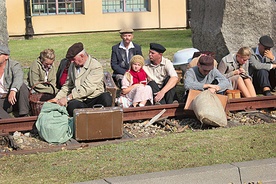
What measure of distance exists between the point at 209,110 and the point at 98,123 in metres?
1.54

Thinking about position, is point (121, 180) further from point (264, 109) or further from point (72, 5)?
point (72, 5)

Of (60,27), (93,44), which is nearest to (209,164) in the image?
(93,44)

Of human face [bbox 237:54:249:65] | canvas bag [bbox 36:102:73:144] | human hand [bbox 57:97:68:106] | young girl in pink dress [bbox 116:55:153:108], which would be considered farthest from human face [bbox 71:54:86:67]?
human face [bbox 237:54:249:65]

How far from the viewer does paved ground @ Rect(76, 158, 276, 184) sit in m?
6.46

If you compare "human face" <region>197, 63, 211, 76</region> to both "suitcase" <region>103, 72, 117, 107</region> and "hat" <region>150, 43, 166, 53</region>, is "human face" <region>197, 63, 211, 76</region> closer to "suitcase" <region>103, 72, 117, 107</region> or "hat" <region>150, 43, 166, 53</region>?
"hat" <region>150, 43, 166, 53</region>

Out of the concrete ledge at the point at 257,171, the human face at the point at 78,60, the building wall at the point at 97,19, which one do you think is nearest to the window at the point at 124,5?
the building wall at the point at 97,19

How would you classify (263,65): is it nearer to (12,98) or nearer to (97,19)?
(12,98)

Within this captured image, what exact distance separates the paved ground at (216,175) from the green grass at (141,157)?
35cm

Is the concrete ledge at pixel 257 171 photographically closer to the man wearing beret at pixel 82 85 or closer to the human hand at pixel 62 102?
the man wearing beret at pixel 82 85

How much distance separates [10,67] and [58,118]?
1692 millimetres

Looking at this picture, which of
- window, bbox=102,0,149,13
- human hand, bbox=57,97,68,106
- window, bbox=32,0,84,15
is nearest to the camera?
human hand, bbox=57,97,68,106

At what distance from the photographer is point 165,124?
31.1 feet

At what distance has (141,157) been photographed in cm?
749

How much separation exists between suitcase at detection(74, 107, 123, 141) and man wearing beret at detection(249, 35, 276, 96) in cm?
343
